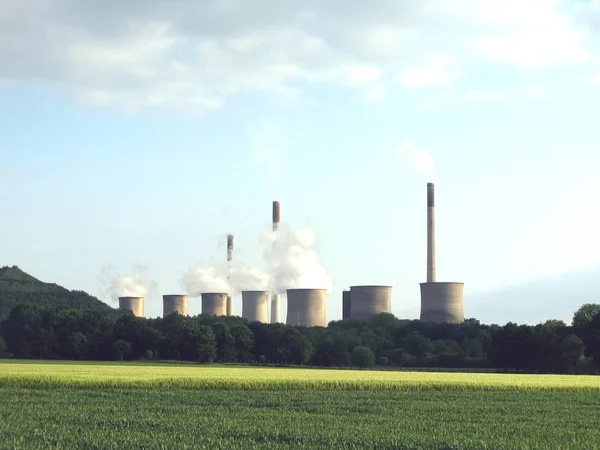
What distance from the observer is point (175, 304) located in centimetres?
11606

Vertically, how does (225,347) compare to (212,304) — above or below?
below

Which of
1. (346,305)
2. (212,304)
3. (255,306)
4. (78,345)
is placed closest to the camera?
(78,345)

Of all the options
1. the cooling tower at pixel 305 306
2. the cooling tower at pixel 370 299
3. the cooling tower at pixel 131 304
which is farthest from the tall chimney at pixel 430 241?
the cooling tower at pixel 131 304

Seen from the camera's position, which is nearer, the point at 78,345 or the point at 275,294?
the point at 78,345

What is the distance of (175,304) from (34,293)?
52.7 metres

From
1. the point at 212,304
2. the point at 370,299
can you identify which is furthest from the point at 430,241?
the point at 212,304

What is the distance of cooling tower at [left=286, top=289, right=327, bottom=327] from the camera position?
91688 millimetres

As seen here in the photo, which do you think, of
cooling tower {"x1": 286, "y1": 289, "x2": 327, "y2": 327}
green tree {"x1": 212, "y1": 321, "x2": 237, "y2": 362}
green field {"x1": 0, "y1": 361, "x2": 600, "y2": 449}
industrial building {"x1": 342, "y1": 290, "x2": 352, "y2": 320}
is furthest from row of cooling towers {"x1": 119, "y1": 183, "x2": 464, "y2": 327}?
green field {"x1": 0, "y1": 361, "x2": 600, "y2": 449}

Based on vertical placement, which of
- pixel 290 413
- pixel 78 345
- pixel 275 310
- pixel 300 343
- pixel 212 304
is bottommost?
pixel 290 413

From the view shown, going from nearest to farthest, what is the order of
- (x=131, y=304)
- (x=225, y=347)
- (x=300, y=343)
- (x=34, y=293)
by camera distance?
1. (x=225, y=347)
2. (x=300, y=343)
3. (x=131, y=304)
4. (x=34, y=293)

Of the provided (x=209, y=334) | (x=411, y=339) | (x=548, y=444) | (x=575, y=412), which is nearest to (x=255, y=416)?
(x=548, y=444)

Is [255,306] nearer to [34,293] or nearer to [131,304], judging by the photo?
[131,304]

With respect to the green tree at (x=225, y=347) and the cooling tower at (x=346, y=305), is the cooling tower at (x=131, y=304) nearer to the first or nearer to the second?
the cooling tower at (x=346, y=305)

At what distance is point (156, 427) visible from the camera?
21250 mm
